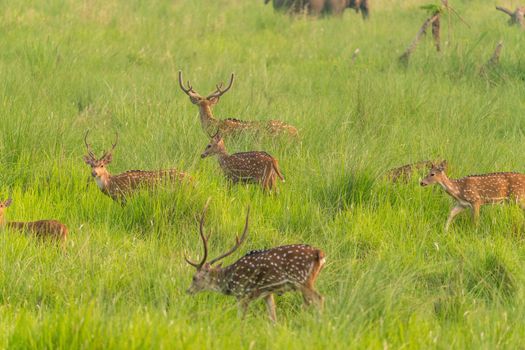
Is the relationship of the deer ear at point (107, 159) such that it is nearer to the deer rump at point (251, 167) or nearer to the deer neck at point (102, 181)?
the deer neck at point (102, 181)

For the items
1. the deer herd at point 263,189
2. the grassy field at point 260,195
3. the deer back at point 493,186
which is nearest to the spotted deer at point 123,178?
the deer herd at point 263,189

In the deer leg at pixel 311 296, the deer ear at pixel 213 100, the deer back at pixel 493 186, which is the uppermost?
the deer back at pixel 493 186

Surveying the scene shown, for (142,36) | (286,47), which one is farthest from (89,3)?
(286,47)

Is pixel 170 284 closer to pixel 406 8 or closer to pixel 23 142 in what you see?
pixel 23 142

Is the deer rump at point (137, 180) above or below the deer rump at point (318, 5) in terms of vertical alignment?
above

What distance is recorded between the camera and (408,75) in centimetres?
1278

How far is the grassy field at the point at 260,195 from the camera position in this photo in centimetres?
523

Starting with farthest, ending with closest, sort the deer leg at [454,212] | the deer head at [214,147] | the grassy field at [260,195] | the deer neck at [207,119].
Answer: the deer neck at [207,119] < the deer head at [214,147] < the deer leg at [454,212] < the grassy field at [260,195]

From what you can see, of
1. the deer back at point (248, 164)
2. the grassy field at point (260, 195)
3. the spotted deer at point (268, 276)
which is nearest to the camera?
the grassy field at point (260, 195)

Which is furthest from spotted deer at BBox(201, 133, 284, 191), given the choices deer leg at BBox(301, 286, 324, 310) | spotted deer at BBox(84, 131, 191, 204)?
deer leg at BBox(301, 286, 324, 310)

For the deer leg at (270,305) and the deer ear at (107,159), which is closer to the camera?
the deer leg at (270,305)

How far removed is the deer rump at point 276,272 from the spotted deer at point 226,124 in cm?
355

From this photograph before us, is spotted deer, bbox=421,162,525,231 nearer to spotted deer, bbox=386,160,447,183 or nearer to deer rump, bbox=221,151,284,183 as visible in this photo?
spotted deer, bbox=386,160,447,183

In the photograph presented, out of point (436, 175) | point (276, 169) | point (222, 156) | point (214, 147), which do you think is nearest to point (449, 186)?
point (436, 175)
